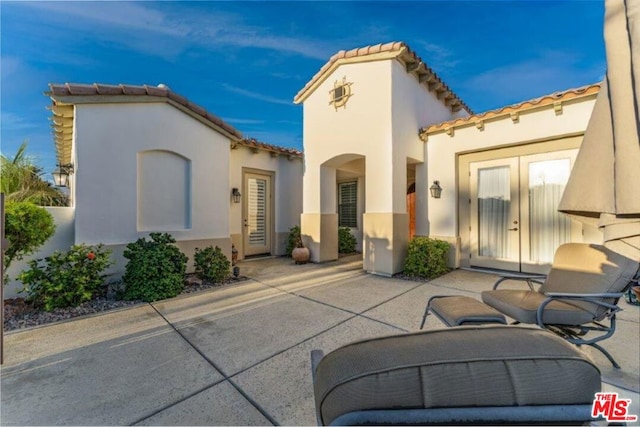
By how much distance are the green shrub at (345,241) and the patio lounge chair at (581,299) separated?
6808mm

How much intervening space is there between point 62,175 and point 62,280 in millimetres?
5556

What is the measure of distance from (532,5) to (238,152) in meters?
8.05

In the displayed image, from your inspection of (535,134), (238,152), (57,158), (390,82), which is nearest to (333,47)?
(390,82)

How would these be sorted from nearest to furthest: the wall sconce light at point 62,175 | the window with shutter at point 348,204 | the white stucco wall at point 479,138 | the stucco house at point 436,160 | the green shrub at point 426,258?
the white stucco wall at point 479,138 < the stucco house at point 436,160 < the green shrub at point 426,258 < the wall sconce light at point 62,175 < the window with shutter at point 348,204

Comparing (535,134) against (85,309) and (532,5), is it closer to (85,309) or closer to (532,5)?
(532,5)

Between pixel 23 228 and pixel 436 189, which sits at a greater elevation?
pixel 436 189

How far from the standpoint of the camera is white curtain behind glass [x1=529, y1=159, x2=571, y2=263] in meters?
5.77

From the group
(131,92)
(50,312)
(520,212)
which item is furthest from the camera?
(520,212)

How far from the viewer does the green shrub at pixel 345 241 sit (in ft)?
32.7

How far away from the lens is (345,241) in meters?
10.1

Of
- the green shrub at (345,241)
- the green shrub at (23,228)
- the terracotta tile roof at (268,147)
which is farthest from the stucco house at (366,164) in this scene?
the green shrub at (345,241)

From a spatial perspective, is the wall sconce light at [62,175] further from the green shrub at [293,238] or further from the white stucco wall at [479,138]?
the white stucco wall at [479,138]

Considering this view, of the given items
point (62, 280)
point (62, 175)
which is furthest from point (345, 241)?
point (62, 175)

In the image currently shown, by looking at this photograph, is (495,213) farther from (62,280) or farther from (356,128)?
(62,280)
